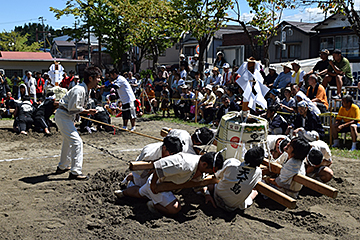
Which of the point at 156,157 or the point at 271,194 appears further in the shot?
the point at 156,157

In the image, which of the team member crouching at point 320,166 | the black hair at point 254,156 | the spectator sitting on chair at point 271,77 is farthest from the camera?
the spectator sitting on chair at point 271,77

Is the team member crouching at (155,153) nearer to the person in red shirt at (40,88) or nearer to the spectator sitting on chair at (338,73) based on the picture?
the spectator sitting on chair at (338,73)

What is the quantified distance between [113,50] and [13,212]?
24950 mm

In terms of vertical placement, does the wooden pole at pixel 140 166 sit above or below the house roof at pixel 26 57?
below

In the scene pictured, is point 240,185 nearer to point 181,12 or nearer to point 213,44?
point 181,12

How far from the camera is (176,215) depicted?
14.9 ft

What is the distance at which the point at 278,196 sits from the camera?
4441mm

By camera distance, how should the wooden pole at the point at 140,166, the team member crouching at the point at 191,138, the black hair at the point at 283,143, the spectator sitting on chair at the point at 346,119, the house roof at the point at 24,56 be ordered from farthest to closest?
the house roof at the point at 24,56
the spectator sitting on chair at the point at 346,119
the black hair at the point at 283,143
the team member crouching at the point at 191,138
the wooden pole at the point at 140,166

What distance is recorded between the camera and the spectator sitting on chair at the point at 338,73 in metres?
10.1

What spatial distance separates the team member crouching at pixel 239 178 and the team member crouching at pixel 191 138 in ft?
2.27

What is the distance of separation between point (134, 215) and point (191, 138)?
60.2 inches

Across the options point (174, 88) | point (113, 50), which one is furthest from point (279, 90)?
point (113, 50)

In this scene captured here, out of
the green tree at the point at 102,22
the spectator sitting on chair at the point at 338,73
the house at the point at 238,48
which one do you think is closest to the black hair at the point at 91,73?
the spectator sitting on chair at the point at 338,73

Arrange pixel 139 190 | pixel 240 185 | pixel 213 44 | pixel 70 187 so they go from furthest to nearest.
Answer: pixel 213 44 < pixel 70 187 < pixel 139 190 < pixel 240 185
